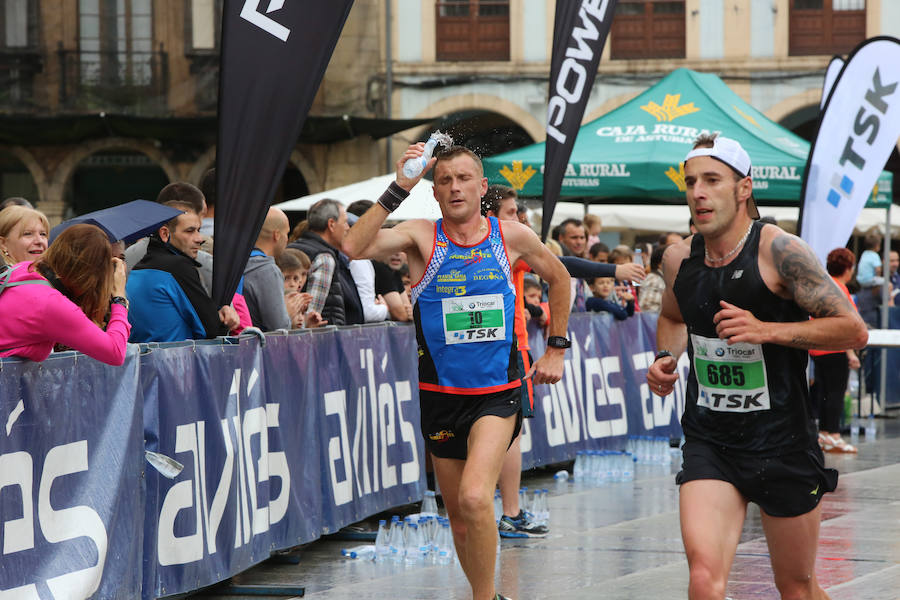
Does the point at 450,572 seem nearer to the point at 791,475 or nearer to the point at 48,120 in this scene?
the point at 791,475

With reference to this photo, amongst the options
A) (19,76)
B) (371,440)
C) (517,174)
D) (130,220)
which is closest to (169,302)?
(130,220)

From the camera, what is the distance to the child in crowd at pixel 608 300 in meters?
12.9

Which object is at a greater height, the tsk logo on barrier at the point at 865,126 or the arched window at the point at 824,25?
the arched window at the point at 824,25

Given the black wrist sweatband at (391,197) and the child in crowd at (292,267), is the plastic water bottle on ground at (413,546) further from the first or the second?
the black wrist sweatband at (391,197)

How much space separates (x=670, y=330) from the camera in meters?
5.50

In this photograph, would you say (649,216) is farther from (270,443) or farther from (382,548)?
(270,443)

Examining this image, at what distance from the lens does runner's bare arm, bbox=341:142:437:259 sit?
6.18 m

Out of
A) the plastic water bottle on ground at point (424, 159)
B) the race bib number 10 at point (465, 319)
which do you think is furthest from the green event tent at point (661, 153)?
the race bib number 10 at point (465, 319)

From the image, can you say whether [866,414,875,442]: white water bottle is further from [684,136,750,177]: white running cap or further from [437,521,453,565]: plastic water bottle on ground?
[684,136,750,177]: white running cap

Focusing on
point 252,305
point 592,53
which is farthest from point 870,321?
point 252,305

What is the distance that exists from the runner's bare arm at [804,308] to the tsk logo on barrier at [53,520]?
2.71 meters

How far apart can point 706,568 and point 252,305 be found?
4.21 m

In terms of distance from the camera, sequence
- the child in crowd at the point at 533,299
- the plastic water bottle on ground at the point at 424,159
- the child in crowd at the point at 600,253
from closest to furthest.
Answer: the plastic water bottle on ground at the point at 424,159
the child in crowd at the point at 533,299
the child in crowd at the point at 600,253

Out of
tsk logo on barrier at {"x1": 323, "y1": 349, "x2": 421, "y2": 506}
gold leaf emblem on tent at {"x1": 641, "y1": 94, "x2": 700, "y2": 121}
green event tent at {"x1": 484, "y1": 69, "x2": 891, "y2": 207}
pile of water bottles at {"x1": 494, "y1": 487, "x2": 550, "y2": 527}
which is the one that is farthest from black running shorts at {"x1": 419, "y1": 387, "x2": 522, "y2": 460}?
gold leaf emblem on tent at {"x1": 641, "y1": 94, "x2": 700, "y2": 121}
